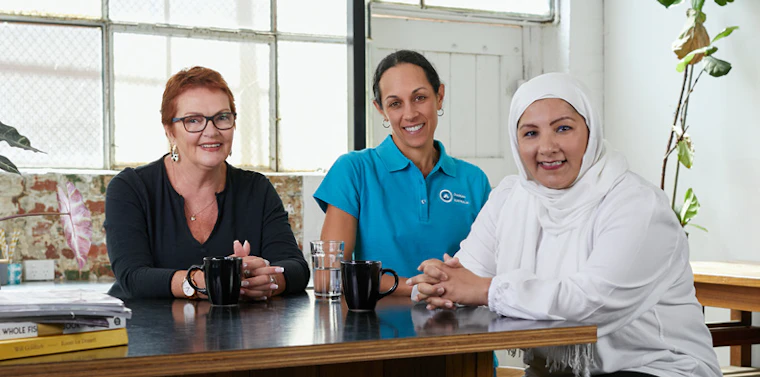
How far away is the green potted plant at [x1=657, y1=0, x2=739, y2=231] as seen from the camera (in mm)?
3975

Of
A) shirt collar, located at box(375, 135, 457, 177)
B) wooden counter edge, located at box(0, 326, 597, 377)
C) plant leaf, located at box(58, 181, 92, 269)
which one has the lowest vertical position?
wooden counter edge, located at box(0, 326, 597, 377)

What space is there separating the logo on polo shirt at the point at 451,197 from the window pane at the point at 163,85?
268 centimetres

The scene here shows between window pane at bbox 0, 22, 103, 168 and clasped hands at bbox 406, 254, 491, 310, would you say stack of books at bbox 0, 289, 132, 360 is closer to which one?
clasped hands at bbox 406, 254, 491, 310

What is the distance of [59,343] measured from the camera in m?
1.11

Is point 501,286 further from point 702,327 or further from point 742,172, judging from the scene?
point 742,172

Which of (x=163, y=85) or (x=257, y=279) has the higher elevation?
(x=163, y=85)

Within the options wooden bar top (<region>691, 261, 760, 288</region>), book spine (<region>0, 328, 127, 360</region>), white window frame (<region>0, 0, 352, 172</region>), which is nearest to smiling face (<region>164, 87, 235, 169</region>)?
book spine (<region>0, 328, 127, 360</region>)

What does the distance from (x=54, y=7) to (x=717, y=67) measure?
11.9 ft

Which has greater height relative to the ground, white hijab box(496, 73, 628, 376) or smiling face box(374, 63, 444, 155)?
smiling face box(374, 63, 444, 155)

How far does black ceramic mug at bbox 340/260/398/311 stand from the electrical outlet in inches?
131

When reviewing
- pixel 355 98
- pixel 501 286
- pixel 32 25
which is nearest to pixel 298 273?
pixel 501 286

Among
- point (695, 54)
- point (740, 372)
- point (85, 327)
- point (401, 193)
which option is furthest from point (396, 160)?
point (695, 54)

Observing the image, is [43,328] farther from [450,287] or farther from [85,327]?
[450,287]

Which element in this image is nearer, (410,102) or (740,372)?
(410,102)
